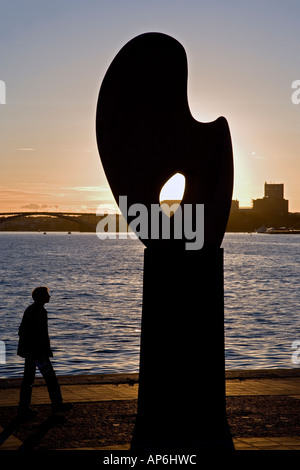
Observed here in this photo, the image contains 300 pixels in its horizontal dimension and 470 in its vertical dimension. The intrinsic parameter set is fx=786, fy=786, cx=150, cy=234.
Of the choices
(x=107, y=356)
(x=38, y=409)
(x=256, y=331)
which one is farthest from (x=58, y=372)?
(x=256, y=331)

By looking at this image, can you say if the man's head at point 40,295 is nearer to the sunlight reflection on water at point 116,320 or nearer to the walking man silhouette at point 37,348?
the walking man silhouette at point 37,348

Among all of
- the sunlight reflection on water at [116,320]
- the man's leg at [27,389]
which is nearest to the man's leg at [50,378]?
the man's leg at [27,389]

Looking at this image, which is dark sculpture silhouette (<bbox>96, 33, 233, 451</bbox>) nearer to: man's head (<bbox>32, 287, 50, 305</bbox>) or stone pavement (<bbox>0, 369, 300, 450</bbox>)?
stone pavement (<bbox>0, 369, 300, 450</bbox>)

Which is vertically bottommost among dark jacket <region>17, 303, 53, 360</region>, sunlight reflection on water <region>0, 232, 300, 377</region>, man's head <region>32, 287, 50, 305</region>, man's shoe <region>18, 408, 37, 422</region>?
sunlight reflection on water <region>0, 232, 300, 377</region>

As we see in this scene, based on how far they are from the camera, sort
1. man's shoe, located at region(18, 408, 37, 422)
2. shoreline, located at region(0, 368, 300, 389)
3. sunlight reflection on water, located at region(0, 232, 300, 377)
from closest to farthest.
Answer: man's shoe, located at region(18, 408, 37, 422), shoreline, located at region(0, 368, 300, 389), sunlight reflection on water, located at region(0, 232, 300, 377)

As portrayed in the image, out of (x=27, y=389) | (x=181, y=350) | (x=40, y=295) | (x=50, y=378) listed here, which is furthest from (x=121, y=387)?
(x=181, y=350)

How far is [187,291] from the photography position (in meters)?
9.23

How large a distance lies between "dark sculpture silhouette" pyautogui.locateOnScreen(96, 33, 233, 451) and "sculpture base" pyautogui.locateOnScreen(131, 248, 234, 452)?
0.04 feet

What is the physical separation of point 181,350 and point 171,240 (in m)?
1.35

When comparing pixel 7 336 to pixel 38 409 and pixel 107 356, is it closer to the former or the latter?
pixel 107 356

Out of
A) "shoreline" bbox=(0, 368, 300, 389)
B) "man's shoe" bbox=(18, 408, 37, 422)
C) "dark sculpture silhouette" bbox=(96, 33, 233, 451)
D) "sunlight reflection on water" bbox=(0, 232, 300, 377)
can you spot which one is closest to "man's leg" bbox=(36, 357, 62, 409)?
"man's shoe" bbox=(18, 408, 37, 422)

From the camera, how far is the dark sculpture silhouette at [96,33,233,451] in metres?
9.24
